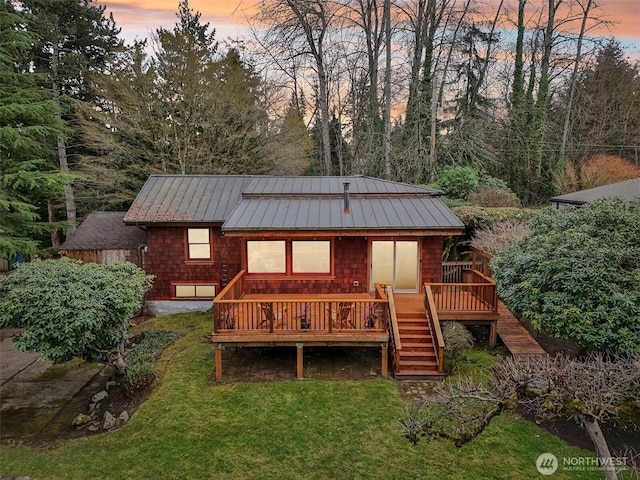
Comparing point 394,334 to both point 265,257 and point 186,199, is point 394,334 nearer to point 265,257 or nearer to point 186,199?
point 265,257

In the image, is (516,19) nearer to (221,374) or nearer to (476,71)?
(476,71)

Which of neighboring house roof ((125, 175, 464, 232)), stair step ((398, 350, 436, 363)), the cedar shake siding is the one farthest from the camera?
the cedar shake siding

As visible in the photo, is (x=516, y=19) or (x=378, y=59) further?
(x=516, y=19)

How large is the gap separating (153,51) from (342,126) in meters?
13.6

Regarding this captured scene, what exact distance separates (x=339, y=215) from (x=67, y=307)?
7.50 metres

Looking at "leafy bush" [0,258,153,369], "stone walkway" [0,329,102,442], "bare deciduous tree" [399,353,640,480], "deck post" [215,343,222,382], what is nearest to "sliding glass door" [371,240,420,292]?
"deck post" [215,343,222,382]

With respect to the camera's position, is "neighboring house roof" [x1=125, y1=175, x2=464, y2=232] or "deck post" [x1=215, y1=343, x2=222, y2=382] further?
"neighboring house roof" [x1=125, y1=175, x2=464, y2=232]

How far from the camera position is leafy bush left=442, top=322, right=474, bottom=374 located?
380 inches

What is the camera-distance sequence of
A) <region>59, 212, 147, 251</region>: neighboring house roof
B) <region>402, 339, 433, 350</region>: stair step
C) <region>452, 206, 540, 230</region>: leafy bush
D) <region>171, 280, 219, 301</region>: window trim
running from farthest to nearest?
1. <region>452, 206, 540, 230</region>: leafy bush
2. <region>59, 212, 147, 251</region>: neighboring house roof
3. <region>171, 280, 219, 301</region>: window trim
4. <region>402, 339, 433, 350</region>: stair step

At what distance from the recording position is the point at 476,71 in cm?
2592

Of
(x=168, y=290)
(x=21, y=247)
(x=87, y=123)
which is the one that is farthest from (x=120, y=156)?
(x=168, y=290)

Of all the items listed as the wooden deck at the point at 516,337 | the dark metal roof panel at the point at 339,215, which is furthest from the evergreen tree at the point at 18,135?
the wooden deck at the point at 516,337

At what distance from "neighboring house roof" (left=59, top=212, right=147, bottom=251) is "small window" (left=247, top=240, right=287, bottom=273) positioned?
17.9 ft

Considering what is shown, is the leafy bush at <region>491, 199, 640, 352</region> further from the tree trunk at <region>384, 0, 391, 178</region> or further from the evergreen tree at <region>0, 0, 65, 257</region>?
the evergreen tree at <region>0, 0, 65, 257</region>
